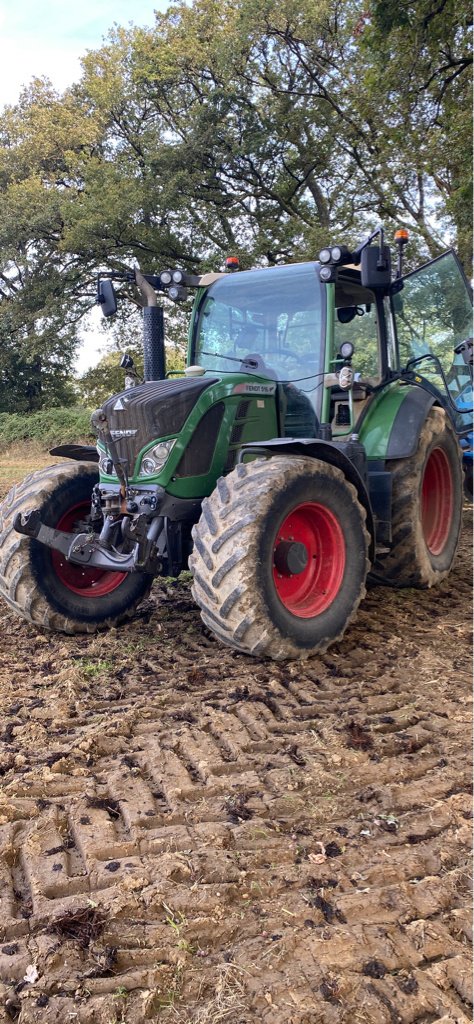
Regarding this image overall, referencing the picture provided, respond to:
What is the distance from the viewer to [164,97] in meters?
18.8

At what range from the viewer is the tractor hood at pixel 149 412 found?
4129mm

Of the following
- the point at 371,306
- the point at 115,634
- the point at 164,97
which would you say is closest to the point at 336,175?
the point at 164,97

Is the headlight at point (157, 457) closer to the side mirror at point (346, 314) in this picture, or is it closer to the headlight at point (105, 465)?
the headlight at point (105, 465)

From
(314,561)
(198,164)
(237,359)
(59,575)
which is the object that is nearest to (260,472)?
(314,561)

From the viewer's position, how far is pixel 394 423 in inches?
208

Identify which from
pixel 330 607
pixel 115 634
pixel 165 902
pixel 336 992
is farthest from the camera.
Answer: pixel 115 634

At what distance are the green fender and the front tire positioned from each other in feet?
3.25

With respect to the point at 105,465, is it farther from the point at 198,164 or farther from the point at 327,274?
the point at 198,164

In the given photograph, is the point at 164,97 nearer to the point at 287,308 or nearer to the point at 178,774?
the point at 287,308

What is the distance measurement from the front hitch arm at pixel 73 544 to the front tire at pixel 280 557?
0.71m

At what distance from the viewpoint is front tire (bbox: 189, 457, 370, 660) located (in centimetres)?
367

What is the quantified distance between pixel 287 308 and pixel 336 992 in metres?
3.97

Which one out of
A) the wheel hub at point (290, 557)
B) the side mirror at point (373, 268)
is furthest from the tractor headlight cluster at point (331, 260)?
the wheel hub at point (290, 557)

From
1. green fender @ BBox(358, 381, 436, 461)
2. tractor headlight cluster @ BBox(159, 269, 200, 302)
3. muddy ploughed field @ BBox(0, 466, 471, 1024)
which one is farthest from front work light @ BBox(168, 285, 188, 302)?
muddy ploughed field @ BBox(0, 466, 471, 1024)
